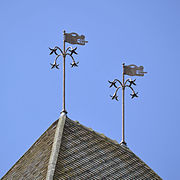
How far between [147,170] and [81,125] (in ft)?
11.6

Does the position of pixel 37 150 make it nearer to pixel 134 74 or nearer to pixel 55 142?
pixel 55 142

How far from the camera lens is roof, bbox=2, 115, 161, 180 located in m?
49.3

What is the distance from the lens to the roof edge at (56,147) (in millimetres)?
48312

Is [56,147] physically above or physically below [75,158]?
above

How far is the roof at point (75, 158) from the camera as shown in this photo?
4928 centimetres

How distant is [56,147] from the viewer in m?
50.3

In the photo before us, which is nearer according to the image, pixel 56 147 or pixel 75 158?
pixel 75 158

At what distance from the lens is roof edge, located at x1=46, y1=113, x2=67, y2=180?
48.3 meters

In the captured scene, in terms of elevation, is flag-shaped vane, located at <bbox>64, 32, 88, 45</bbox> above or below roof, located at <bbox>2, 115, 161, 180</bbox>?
above

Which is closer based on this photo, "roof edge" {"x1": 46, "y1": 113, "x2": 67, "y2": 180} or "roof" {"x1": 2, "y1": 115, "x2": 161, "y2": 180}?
"roof edge" {"x1": 46, "y1": 113, "x2": 67, "y2": 180}

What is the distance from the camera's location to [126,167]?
51.7m

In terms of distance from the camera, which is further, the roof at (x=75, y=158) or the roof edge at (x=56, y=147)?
the roof at (x=75, y=158)

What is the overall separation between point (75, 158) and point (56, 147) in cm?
Result: 94

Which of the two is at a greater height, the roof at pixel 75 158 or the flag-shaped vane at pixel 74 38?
the flag-shaped vane at pixel 74 38
